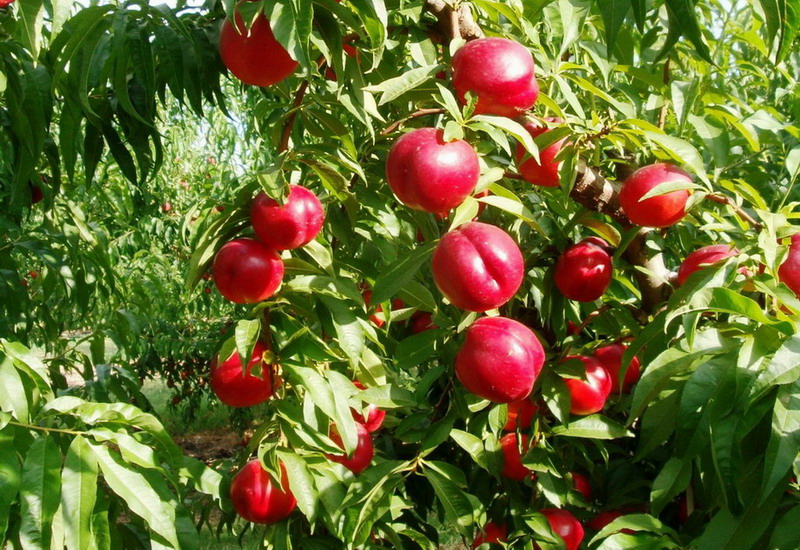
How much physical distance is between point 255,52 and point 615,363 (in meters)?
0.86

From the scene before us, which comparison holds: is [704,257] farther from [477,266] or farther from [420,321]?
[420,321]

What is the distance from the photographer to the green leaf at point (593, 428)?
1.31m

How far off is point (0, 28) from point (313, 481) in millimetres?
1095

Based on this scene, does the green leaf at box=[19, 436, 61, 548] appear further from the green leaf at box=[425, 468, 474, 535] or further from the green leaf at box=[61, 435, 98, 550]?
the green leaf at box=[425, 468, 474, 535]

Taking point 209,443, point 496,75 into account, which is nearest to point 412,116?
point 496,75

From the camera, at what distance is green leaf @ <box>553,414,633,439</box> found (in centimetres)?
131

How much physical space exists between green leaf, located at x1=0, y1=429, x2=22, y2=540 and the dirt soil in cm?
510

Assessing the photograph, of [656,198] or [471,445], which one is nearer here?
[656,198]

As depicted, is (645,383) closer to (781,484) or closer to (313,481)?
(781,484)

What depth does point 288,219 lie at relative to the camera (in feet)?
3.75

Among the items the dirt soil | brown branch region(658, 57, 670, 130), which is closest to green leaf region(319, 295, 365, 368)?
brown branch region(658, 57, 670, 130)

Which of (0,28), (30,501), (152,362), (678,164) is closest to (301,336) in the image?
(30,501)

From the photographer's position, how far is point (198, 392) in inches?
238

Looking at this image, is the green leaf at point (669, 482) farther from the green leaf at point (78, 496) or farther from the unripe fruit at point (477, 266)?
the green leaf at point (78, 496)
